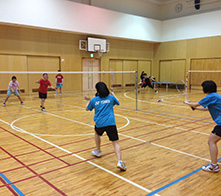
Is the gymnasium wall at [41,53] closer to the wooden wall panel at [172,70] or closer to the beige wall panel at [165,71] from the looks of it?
the beige wall panel at [165,71]

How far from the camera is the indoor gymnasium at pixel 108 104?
4.18 meters

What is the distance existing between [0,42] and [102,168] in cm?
1443

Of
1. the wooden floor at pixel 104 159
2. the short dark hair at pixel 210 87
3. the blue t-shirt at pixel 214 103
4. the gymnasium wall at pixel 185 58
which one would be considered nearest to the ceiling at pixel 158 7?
the gymnasium wall at pixel 185 58

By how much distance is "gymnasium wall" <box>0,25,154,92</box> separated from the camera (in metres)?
16.3

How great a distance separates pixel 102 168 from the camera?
15.0ft

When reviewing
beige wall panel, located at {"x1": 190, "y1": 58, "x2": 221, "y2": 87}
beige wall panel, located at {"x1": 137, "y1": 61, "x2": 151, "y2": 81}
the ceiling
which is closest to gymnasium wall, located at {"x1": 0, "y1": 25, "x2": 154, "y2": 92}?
the ceiling

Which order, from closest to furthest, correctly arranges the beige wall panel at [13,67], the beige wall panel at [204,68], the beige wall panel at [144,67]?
the beige wall panel at [13,67] < the beige wall panel at [204,68] < the beige wall panel at [144,67]

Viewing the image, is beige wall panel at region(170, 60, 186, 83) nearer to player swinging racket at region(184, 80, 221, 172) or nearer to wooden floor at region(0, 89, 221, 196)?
wooden floor at region(0, 89, 221, 196)

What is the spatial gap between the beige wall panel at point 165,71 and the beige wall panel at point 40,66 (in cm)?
1191

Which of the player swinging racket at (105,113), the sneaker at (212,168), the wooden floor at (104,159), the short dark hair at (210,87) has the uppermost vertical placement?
the short dark hair at (210,87)

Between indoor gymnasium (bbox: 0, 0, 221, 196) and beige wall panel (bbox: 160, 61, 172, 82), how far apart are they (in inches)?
4.2

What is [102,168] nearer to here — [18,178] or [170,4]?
[18,178]

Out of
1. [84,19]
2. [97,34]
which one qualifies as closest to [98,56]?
[97,34]

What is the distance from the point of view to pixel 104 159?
16.6ft
